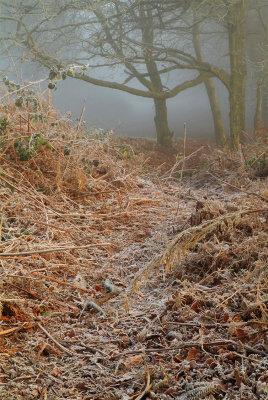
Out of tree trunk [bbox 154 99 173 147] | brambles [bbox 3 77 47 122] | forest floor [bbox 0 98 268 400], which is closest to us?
forest floor [bbox 0 98 268 400]

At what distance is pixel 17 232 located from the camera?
2.69 meters

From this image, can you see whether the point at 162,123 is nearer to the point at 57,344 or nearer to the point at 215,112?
the point at 215,112

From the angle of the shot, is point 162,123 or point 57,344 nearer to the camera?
point 57,344

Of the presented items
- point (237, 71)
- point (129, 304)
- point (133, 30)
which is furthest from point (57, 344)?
point (133, 30)

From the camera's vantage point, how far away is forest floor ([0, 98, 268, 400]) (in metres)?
1.57

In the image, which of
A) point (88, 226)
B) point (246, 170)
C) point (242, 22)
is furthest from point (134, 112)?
point (88, 226)

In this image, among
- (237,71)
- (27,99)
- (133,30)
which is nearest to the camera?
(27,99)

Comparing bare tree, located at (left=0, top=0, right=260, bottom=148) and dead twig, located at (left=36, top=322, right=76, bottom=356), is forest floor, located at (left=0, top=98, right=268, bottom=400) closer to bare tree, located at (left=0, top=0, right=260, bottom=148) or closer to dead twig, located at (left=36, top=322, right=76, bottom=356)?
dead twig, located at (left=36, top=322, right=76, bottom=356)

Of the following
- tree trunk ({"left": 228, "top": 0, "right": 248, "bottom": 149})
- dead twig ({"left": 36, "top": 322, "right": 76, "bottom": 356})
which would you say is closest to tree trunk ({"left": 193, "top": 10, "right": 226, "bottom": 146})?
tree trunk ({"left": 228, "top": 0, "right": 248, "bottom": 149})

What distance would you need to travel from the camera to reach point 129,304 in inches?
91.4

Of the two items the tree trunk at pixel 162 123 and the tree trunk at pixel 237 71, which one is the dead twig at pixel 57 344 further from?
the tree trunk at pixel 162 123

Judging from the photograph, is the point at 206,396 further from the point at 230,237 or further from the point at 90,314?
the point at 230,237

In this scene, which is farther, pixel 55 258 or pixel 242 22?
pixel 242 22

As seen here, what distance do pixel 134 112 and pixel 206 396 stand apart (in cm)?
3062
